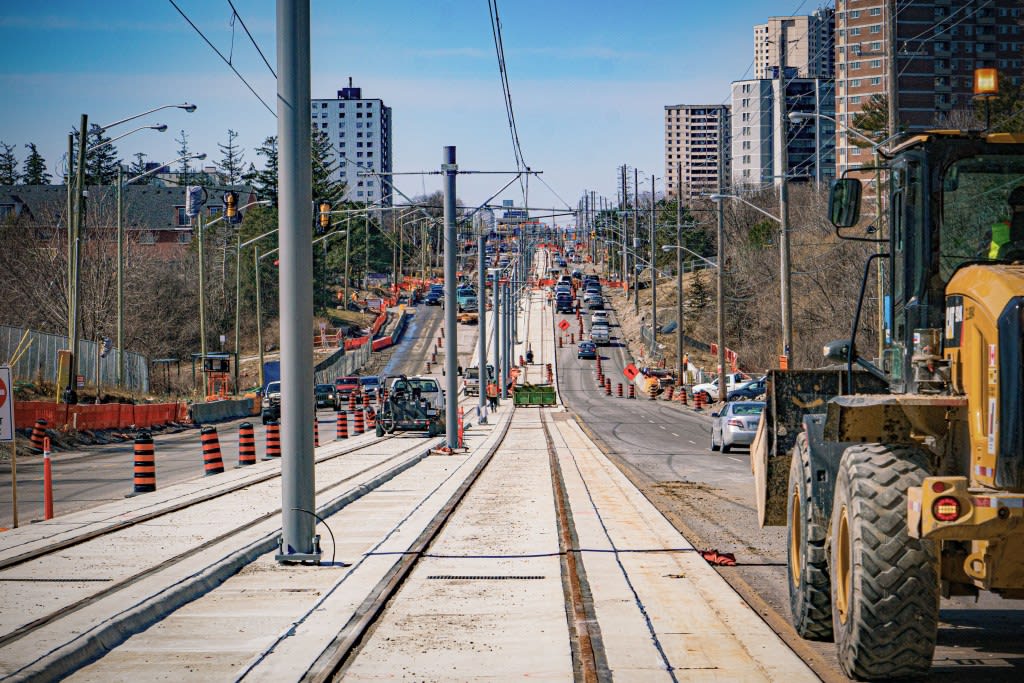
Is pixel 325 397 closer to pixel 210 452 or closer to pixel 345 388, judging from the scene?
pixel 345 388

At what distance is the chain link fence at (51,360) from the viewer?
160ft

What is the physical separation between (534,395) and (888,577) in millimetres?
67413

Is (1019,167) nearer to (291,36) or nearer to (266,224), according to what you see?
(291,36)

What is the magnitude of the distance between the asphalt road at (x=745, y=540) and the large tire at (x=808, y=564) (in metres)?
0.19

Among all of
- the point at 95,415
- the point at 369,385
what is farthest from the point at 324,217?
the point at 369,385

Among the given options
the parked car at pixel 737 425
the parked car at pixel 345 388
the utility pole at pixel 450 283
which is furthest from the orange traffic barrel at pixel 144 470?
the parked car at pixel 345 388

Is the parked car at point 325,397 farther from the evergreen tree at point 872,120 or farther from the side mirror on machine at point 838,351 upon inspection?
the side mirror on machine at point 838,351

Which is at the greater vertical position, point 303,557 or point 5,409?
point 5,409

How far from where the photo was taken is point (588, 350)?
355 feet

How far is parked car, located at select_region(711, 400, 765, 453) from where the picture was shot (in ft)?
109

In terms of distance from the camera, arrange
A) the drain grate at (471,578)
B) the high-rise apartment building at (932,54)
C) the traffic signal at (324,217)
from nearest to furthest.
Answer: the drain grate at (471,578), the traffic signal at (324,217), the high-rise apartment building at (932,54)

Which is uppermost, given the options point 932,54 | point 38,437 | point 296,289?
point 932,54

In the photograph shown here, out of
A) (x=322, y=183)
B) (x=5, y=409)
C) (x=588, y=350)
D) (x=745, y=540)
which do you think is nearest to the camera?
(x=745, y=540)

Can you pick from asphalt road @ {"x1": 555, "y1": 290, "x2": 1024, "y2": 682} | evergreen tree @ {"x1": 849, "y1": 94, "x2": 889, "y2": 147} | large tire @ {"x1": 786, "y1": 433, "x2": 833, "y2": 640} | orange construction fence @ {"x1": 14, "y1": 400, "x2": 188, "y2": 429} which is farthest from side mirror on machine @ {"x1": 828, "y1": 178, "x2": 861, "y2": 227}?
evergreen tree @ {"x1": 849, "y1": 94, "x2": 889, "y2": 147}
